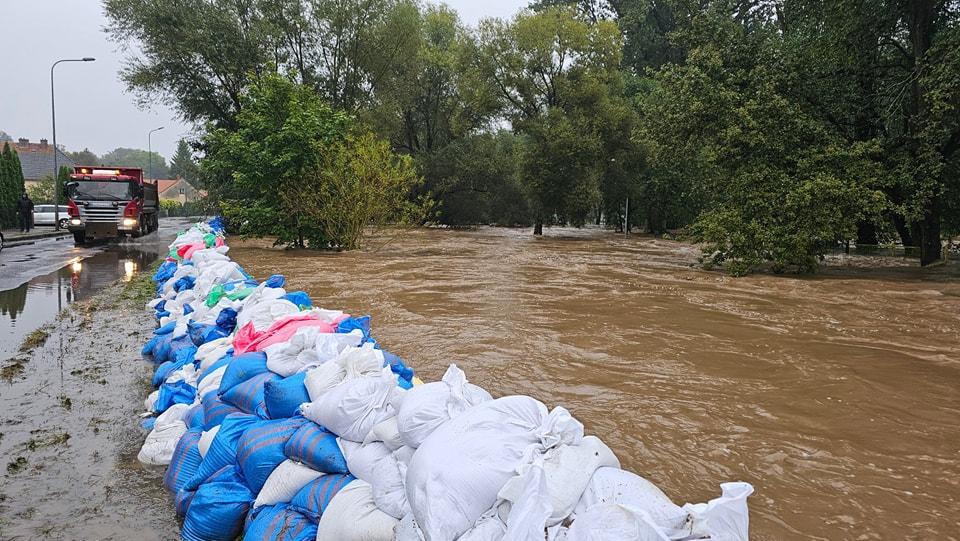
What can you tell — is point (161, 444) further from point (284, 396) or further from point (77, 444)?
point (284, 396)

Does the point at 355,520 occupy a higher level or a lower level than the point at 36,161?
lower

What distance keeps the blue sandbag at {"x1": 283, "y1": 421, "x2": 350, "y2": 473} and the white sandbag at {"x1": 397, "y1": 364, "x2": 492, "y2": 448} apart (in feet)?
1.08

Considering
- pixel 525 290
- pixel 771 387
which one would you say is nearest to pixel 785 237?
pixel 525 290

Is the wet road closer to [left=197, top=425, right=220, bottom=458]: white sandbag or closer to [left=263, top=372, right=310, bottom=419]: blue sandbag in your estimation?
[left=197, top=425, right=220, bottom=458]: white sandbag

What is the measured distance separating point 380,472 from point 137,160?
135 m

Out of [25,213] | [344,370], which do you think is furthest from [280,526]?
[25,213]

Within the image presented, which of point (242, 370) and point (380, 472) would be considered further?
point (242, 370)

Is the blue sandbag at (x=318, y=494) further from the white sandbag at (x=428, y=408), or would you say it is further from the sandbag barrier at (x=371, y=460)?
the white sandbag at (x=428, y=408)

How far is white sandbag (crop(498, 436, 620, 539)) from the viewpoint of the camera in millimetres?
1729

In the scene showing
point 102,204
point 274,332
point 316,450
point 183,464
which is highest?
point 102,204

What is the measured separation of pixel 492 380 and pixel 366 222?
463 inches

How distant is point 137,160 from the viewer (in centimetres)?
11919

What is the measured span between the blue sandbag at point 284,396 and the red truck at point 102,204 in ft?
→ 61.0

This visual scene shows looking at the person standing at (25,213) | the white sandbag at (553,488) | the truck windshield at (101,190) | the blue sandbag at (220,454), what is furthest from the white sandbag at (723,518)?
the person standing at (25,213)
